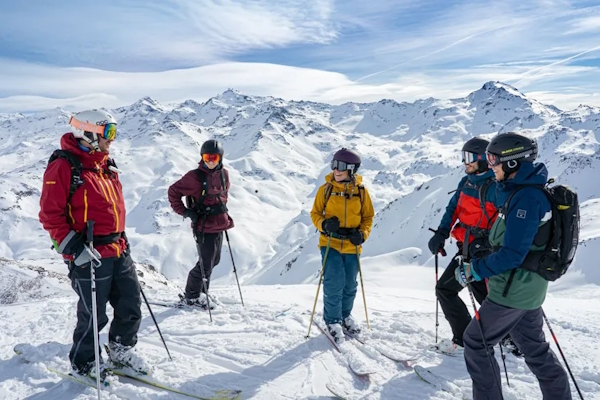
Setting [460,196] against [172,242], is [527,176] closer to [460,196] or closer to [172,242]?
[460,196]

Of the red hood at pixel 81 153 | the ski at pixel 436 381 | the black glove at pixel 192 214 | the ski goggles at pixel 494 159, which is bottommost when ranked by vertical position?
the ski at pixel 436 381

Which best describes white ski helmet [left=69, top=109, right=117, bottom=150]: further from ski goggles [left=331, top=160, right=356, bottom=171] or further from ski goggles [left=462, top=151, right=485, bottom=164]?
ski goggles [left=462, top=151, right=485, bottom=164]

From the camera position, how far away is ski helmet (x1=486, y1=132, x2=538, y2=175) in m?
4.20

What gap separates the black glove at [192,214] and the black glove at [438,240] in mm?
4227

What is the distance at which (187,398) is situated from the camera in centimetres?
501

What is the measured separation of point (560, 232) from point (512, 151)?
879 mm

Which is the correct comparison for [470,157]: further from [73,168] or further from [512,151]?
[73,168]

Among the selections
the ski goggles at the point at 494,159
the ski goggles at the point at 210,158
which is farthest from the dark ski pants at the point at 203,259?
the ski goggles at the point at 494,159

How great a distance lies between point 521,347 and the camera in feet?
14.6

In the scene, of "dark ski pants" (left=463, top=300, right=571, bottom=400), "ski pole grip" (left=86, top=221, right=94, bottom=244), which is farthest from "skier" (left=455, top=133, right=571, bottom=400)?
"ski pole grip" (left=86, top=221, right=94, bottom=244)

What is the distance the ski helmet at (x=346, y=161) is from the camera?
6.53 metres

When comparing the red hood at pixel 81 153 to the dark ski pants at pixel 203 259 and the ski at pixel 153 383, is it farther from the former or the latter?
the dark ski pants at pixel 203 259

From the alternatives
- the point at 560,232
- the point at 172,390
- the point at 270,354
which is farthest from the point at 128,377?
the point at 560,232

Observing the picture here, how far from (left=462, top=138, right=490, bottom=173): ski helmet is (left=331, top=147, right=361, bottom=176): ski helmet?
1.55 meters
